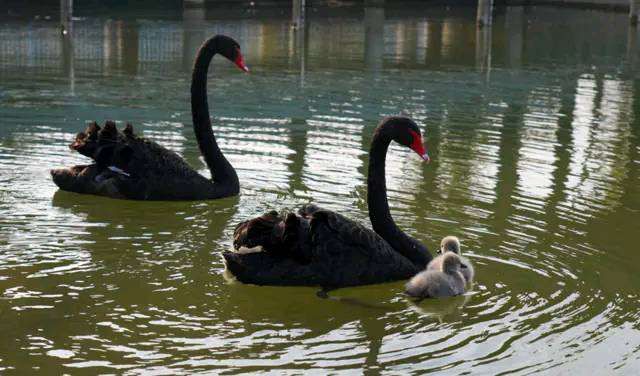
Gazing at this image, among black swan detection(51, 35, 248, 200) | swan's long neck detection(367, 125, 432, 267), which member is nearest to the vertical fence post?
black swan detection(51, 35, 248, 200)

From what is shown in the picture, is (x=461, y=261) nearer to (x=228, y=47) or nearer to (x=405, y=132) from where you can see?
(x=405, y=132)

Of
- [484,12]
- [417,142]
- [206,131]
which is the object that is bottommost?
[206,131]

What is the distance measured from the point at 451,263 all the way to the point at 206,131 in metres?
2.62

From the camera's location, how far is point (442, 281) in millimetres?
4906

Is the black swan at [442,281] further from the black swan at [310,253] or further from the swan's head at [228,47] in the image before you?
the swan's head at [228,47]

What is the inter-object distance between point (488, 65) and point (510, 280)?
10.4 m

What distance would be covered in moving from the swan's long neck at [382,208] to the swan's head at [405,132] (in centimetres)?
3

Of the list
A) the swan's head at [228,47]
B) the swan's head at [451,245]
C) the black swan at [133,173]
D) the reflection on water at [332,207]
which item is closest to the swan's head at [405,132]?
the swan's head at [451,245]

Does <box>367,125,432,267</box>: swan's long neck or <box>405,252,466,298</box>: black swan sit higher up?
<box>367,125,432,267</box>: swan's long neck

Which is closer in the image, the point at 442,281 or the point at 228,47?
the point at 442,281

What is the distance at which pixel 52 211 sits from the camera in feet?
21.0

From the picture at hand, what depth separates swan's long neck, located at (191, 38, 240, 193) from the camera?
22.6 ft

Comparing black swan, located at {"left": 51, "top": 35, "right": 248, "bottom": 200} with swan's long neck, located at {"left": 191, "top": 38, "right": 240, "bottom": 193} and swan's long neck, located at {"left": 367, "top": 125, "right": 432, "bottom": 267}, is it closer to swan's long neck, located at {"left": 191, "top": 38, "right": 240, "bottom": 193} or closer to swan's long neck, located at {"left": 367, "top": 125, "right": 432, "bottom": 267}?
swan's long neck, located at {"left": 191, "top": 38, "right": 240, "bottom": 193}

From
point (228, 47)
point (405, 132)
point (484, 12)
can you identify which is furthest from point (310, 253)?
point (484, 12)
